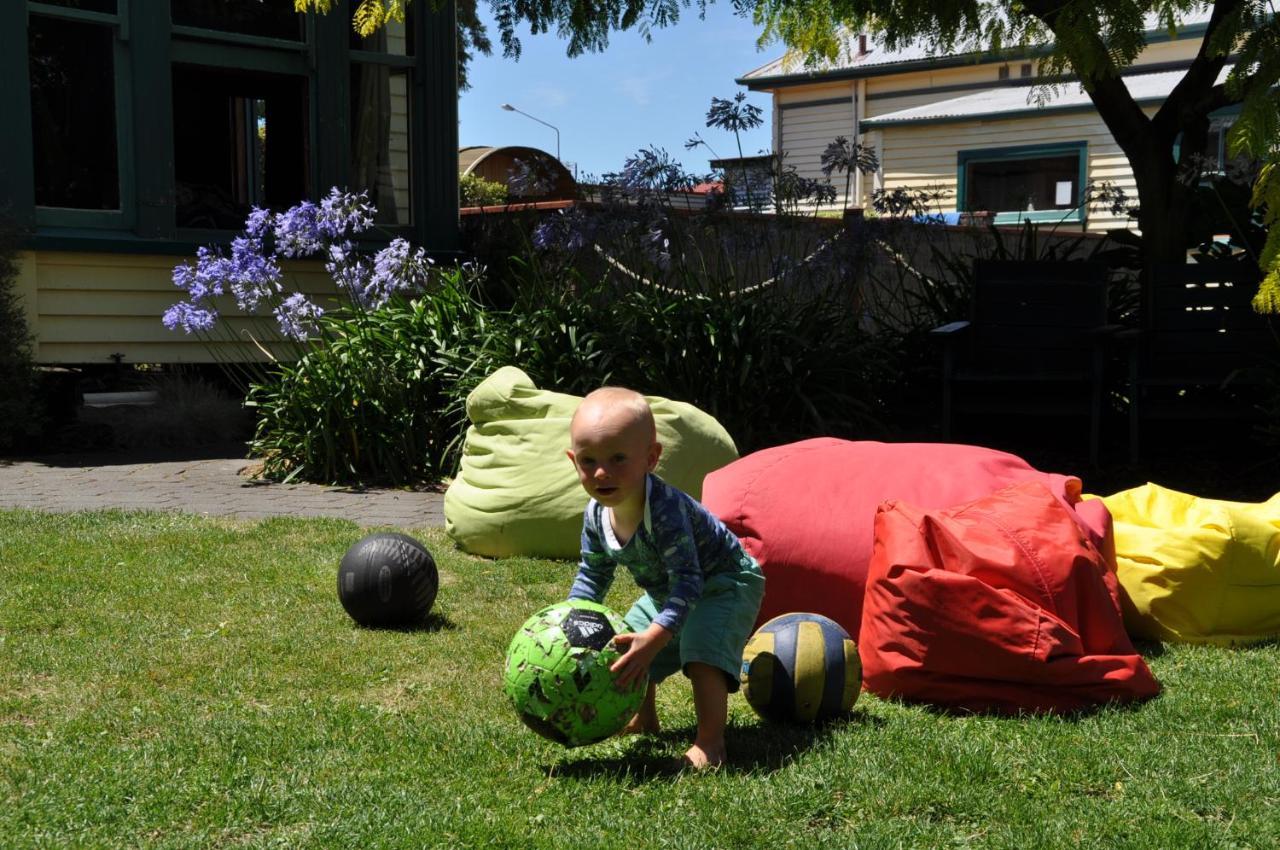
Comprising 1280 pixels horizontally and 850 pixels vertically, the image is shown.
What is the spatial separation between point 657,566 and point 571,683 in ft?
1.49

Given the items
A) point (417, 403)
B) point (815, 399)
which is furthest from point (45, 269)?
point (815, 399)

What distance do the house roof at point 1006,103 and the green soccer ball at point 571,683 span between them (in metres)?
18.5

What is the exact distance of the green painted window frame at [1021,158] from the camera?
21938 mm

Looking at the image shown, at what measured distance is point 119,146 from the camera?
1011cm

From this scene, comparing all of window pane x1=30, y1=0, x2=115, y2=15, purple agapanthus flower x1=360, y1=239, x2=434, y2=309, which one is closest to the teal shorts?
Result: purple agapanthus flower x1=360, y1=239, x2=434, y2=309

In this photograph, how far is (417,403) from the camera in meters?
8.16

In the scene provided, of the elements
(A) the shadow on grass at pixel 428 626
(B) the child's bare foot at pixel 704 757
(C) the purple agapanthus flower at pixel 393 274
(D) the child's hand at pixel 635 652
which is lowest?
(A) the shadow on grass at pixel 428 626

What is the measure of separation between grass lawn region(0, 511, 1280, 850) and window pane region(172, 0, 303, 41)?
263 inches

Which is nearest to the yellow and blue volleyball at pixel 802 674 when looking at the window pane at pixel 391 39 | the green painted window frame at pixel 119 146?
the green painted window frame at pixel 119 146

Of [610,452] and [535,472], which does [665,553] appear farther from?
[535,472]

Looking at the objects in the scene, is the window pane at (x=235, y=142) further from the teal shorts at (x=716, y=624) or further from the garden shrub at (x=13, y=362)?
the teal shorts at (x=716, y=624)

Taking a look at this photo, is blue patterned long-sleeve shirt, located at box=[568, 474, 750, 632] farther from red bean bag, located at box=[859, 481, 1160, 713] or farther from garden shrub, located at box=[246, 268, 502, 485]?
garden shrub, located at box=[246, 268, 502, 485]

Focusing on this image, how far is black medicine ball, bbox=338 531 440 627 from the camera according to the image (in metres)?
4.75

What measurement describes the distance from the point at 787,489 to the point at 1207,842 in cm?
208
